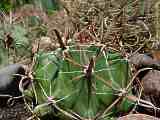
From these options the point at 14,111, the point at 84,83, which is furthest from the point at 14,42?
the point at 84,83

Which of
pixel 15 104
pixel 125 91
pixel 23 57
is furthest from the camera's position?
pixel 23 57

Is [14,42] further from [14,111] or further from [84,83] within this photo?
[84,83]

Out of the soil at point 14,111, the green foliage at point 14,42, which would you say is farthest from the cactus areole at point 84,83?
the green foliage at point 14,42

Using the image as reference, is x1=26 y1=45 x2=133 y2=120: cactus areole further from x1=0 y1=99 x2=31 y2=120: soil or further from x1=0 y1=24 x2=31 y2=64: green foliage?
x1=0 y1=24 x2=31 y2=64: green foliage

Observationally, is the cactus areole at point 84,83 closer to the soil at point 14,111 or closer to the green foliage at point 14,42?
the soil at point 14,111

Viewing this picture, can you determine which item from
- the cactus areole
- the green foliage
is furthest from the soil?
the green foliage

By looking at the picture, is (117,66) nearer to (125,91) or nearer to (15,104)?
(125,91)

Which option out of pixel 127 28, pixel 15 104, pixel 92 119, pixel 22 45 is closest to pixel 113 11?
pixel 127 28

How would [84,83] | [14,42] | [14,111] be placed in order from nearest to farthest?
[84,83] → [14,111] → [14,42]
